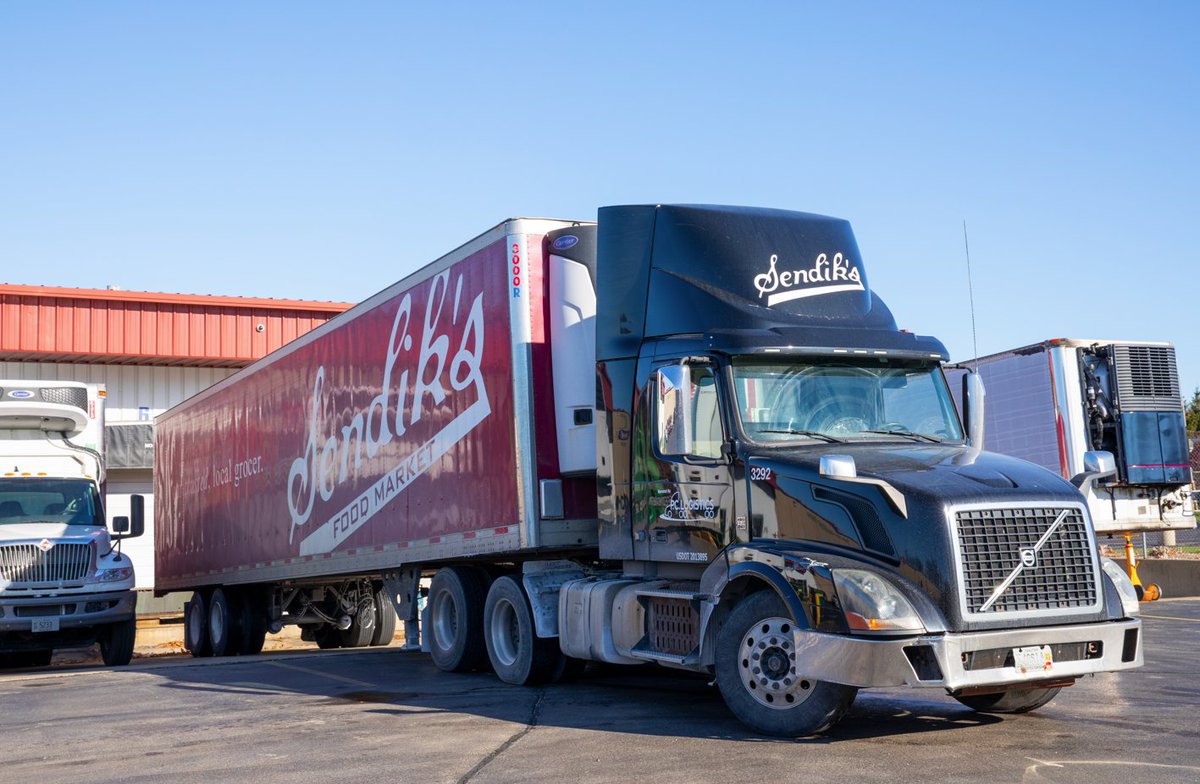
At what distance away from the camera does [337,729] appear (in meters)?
9.28

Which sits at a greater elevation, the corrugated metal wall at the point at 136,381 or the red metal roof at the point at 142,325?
the red metal roof at the point at 142,325

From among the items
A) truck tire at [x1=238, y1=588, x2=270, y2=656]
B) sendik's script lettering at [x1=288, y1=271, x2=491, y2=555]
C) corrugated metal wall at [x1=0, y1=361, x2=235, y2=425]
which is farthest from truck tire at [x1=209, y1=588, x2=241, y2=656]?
corrugated metal wall at [x1=0, y1=361, x2=235, y2=425]

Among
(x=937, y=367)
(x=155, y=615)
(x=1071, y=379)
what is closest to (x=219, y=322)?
(x=155, y=615)

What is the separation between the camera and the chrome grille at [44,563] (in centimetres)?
1620

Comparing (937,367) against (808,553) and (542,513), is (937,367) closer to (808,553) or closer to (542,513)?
(808,553)

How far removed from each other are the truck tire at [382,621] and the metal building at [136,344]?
38.0 ft

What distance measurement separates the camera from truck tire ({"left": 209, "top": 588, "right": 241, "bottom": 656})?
66.0 ft

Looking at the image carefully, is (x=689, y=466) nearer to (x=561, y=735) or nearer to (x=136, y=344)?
(x=561, y=735)

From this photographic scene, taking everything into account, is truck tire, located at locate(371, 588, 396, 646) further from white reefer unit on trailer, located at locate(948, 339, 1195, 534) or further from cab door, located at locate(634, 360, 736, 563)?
cab door, located at locate(634, 360, 736, 563)

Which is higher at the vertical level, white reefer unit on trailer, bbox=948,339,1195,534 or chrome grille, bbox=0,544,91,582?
white reefer unit on trailer, bbox=948,339,1195,534

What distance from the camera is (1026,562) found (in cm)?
817

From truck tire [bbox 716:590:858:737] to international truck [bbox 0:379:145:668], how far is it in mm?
10805

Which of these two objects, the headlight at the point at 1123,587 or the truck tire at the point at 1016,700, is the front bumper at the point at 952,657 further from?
the truck tire at the point at 1016,700

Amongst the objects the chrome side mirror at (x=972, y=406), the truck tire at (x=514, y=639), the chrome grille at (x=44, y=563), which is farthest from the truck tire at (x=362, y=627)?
the chrome side mirror at (x=972, y=406)
